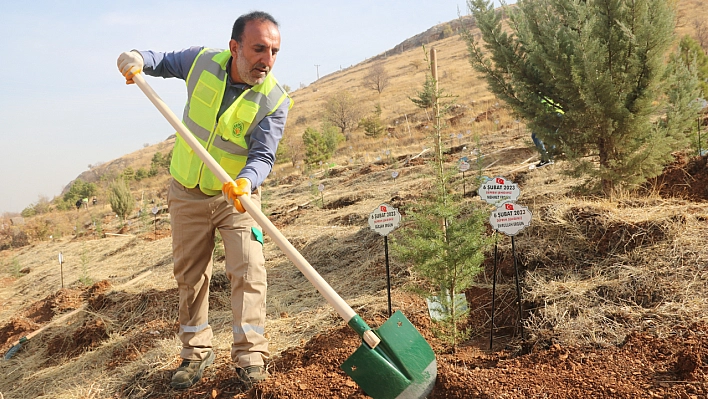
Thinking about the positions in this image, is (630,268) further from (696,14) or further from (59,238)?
(696,14)

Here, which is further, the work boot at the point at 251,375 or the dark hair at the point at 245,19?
the dark hair at the point at 245,19

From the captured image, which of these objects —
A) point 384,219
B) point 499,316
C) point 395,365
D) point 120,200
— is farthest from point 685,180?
point 120,200

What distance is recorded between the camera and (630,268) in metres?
3.51

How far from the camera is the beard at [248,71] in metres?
2.88

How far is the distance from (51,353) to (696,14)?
140 feet

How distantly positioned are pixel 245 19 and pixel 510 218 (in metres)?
2.05

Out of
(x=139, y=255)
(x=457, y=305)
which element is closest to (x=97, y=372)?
(x=457, y=305)

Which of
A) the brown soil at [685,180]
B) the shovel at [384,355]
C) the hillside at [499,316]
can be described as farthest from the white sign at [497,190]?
the brown soil at [685,180]

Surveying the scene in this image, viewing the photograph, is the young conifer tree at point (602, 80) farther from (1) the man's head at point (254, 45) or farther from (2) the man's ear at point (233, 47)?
(2) the man's ear at point (233, 47)

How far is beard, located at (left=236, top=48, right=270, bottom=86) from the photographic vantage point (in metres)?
2.88

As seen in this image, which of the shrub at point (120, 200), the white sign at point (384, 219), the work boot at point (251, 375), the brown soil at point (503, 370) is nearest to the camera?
the brown soil at point (503, 370)

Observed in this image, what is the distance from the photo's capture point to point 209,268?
3.27 metres

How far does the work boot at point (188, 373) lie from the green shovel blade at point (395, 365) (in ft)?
3.79

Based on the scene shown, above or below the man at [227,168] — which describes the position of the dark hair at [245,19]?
above
